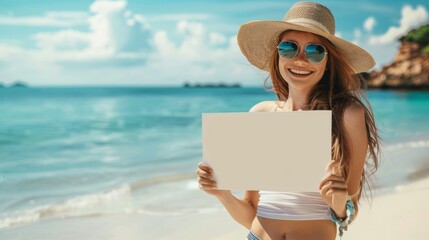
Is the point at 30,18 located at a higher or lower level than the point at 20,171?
higher

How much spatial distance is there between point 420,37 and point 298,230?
2361 inches

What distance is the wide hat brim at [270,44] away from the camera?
8.10 feet

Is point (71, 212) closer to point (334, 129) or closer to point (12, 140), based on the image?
point (334, 129)

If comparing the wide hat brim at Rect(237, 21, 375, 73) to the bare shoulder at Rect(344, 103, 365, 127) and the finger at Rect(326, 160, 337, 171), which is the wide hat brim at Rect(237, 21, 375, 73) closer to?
the bare shoulder at Rect(344, 103, 365, 127)

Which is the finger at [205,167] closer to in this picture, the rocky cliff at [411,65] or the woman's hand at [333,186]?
the woman's hand at [333,186]

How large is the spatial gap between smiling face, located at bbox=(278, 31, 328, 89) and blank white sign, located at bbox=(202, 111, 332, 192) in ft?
1.16

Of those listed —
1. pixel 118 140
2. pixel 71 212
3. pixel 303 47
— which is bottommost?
pixel 118 140

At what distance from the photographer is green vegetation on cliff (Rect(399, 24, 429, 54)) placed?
58.0 meters

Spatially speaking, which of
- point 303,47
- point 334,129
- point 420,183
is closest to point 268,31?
point 303,47

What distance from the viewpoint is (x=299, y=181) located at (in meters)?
2.20

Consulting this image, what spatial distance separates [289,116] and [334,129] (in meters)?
0.31

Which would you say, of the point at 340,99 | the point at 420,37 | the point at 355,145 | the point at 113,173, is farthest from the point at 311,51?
the point at 420,37

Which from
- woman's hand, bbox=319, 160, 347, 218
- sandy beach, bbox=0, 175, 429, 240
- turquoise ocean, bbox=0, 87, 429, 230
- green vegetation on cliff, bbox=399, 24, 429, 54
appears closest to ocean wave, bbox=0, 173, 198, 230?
turquoise ocean, bbox=0, 87, 429, 230

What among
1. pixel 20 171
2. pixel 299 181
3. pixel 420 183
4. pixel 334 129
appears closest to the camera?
pixel 299 181
